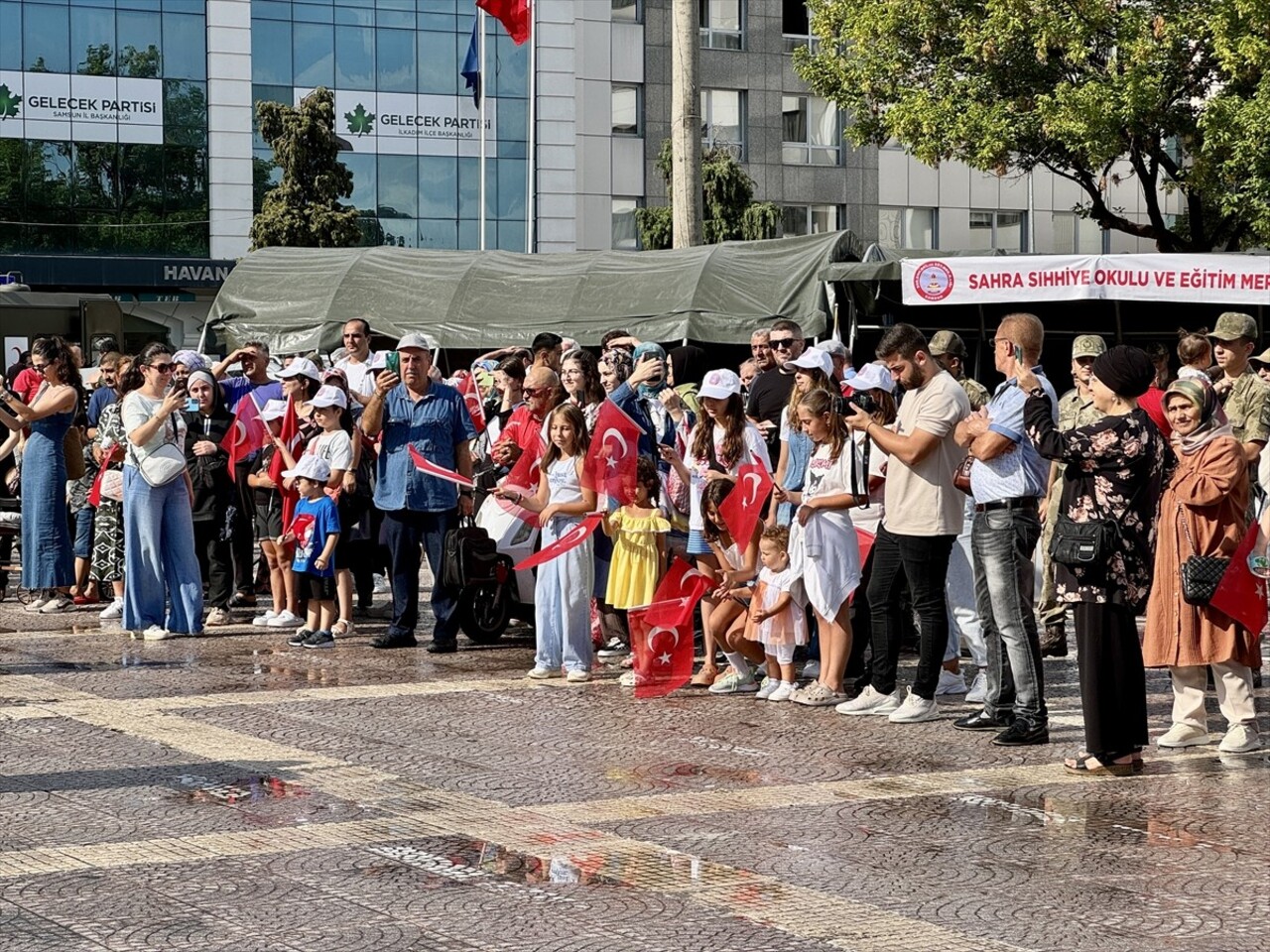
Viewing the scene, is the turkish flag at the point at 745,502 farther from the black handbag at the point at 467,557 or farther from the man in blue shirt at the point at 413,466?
the man in blue shirt at the point at 413,466

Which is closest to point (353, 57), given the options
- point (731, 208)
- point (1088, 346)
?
point (731, 208)

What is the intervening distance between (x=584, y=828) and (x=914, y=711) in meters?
3.03

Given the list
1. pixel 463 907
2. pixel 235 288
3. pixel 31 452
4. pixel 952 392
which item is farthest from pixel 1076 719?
pixel 235 288

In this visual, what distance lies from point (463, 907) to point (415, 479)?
7178 millimetres

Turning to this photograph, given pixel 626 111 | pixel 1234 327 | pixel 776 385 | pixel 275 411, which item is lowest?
pixel 275 411

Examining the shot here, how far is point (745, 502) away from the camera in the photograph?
36.2 ft

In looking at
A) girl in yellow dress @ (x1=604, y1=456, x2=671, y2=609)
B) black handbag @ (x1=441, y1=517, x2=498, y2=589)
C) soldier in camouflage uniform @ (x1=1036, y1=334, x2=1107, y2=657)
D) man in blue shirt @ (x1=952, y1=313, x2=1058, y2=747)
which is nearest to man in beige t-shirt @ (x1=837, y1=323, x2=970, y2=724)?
man in blue shirt @ (x1=952, y1=313, x2=1058, y2=747)

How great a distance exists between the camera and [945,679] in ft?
35.9

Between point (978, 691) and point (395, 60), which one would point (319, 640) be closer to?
point (978, 691)

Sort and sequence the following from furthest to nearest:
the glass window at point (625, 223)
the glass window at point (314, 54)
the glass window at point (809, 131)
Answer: the glass window at point (809, 131) → the glass window at point (625, 223) → the glass window at point (314, 54)

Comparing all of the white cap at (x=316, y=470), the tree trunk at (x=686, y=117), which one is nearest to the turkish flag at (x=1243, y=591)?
the white cap at (x=316, y=470)

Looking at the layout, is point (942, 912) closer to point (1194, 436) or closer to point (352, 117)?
point (1194, 436)

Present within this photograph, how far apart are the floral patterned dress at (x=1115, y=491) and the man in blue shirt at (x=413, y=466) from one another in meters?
5.39

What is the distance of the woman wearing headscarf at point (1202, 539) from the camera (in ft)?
28.9
